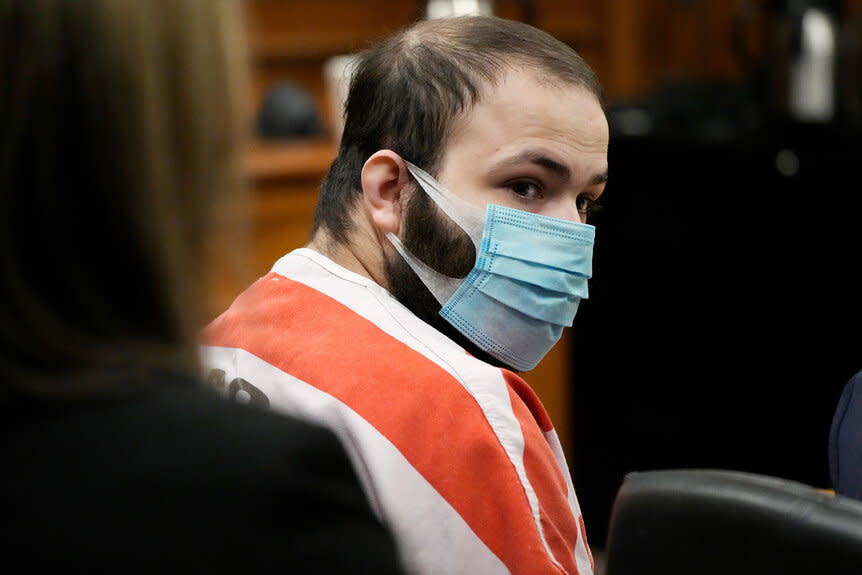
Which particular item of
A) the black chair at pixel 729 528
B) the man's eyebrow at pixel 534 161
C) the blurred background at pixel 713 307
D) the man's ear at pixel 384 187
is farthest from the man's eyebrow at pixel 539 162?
the blurred background at pixel 713 307

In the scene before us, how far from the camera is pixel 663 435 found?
2750mm

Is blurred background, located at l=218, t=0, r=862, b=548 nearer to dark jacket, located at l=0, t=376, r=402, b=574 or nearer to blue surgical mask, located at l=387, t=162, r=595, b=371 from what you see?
blue surgical mask, located at l=387, t=162, r=595, b=371

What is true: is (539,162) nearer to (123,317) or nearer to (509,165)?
(509,165)

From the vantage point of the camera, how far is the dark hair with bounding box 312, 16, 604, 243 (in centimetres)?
115

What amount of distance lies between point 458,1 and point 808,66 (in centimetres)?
96

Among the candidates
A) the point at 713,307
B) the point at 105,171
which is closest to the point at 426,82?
the point at 105,171

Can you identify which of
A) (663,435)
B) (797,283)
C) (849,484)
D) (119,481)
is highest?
(119,481)

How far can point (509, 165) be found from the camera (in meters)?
1.14

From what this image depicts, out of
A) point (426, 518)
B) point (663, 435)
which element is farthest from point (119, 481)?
point (663, 435)

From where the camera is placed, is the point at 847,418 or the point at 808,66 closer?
the point at 847,418

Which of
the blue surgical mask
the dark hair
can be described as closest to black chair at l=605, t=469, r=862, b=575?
the blue surgical mask

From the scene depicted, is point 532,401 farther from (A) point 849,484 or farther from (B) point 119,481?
(B) point 119,481

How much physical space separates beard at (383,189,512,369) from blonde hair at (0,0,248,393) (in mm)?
572

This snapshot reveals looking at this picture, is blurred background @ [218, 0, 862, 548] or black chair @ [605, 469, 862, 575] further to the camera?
blurred background @ [218, 0, 862, 548]
